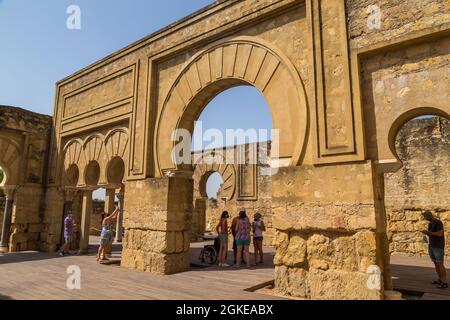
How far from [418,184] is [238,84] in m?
7.20

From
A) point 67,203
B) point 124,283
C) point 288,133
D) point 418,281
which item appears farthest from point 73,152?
point 418,281

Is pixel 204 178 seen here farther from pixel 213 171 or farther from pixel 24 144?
pixel 24 144

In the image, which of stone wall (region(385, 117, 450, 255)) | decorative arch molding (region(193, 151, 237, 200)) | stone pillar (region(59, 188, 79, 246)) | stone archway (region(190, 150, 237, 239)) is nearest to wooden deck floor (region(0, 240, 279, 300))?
stone pillar (region(59, 188, 79, 246))

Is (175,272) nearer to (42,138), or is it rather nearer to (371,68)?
(371,68)

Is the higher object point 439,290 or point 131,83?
point 131,83

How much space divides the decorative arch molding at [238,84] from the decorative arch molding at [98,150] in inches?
60.1

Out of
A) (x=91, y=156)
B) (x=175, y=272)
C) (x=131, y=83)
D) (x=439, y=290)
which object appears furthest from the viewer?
(x=91, y=156)

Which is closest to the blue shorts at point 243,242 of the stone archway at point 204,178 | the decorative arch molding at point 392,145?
the decorative arch molding at point 392,145

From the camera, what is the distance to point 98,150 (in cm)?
855

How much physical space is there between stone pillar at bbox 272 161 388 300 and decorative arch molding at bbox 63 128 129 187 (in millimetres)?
4575

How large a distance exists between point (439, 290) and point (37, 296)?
5960mm

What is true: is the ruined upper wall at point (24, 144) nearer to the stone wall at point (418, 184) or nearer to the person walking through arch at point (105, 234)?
the person walking through arch at point (105, 234)

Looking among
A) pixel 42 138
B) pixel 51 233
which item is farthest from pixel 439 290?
pixel 42 138

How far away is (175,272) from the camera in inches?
243
